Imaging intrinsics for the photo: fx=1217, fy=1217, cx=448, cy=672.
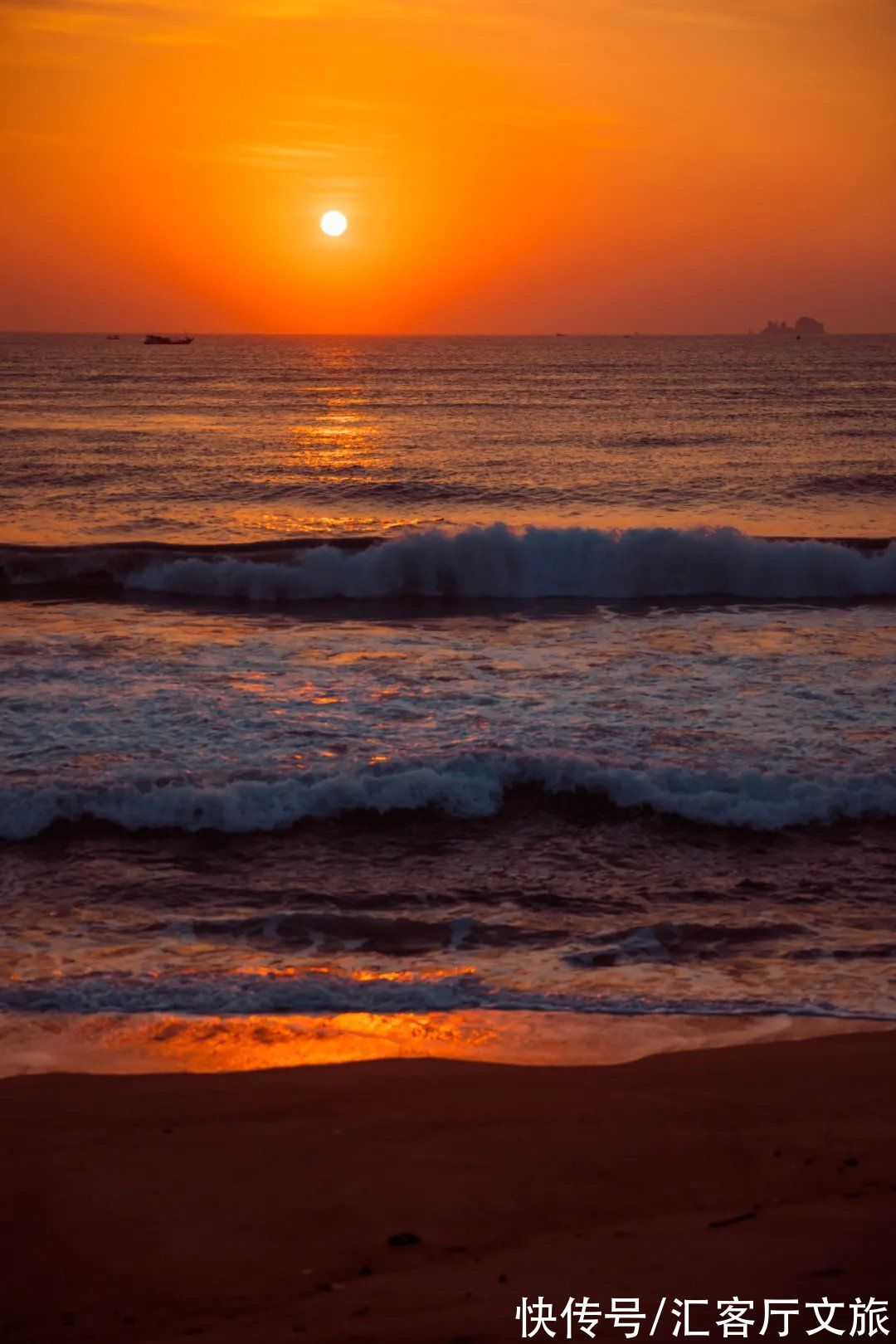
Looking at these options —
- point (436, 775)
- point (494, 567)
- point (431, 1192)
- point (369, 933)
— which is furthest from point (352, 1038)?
point (494, 567)

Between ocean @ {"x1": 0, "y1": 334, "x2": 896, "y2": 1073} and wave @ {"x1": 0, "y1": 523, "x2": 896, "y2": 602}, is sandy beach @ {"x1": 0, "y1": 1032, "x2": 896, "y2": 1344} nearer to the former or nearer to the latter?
ocean @ {"x1": 0, "y1": 334, "x2": 896, "y2": 1073}

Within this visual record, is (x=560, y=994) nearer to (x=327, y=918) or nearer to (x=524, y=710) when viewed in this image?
(x=327, y=918)

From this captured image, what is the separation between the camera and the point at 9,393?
185ft

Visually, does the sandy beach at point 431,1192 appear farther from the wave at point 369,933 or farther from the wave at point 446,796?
the wave at point 446,796

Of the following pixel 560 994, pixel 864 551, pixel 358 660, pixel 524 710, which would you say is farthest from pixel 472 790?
pixel 864 551

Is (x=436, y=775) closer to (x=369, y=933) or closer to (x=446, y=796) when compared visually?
(x=446, y=796)

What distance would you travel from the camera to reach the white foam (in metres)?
19.6

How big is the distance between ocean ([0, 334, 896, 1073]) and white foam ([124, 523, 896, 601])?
0.20 feet

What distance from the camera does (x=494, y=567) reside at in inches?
798

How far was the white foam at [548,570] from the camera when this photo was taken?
1964cm

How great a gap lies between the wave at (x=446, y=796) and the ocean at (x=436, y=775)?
25 mm

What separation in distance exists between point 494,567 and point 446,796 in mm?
11245

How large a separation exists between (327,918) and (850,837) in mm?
3895

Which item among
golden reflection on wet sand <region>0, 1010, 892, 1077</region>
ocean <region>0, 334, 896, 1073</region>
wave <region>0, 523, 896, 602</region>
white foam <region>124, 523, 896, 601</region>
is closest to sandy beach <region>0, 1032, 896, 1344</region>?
golden reflection on wet sand <region>0, 1010, 892, 1077</region>
